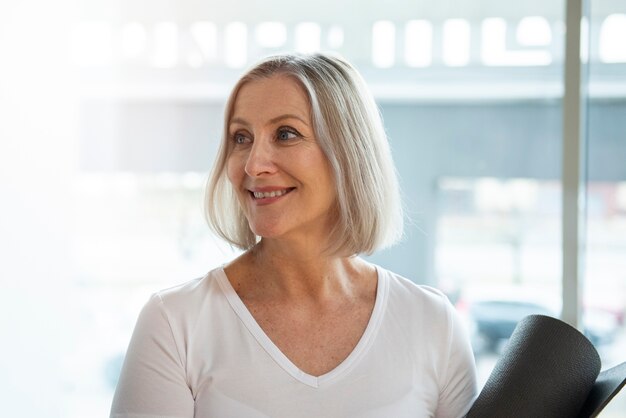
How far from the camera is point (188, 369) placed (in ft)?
4.54

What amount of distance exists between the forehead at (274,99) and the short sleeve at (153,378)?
0.40m

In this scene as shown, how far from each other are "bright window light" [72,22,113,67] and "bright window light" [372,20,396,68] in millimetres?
1005

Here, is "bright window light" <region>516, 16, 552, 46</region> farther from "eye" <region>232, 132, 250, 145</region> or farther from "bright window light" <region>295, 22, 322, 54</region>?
"eye" <region>232, 132, 250, 145</region>

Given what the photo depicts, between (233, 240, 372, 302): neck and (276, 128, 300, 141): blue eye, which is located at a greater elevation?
(276, 128, 300, 141): blue eye

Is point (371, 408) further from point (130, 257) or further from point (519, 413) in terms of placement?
point (130, 257)

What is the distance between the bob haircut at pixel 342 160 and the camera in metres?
1.45

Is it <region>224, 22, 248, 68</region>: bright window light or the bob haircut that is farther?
<region>224, 22, 248, 68</region>: bright window light

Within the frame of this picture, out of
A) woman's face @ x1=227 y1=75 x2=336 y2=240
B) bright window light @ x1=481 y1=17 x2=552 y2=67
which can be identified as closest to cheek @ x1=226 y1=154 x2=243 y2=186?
woman's face @ x1=227 y1=75 x2=336 y2=240

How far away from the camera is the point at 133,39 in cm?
293

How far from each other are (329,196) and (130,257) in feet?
5.64

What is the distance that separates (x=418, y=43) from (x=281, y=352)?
1.62 metres

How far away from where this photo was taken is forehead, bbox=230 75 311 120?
4.66 ft

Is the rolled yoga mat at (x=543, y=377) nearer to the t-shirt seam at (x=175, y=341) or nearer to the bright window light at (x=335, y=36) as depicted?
the t-shirt seam at (x=175, y=341)

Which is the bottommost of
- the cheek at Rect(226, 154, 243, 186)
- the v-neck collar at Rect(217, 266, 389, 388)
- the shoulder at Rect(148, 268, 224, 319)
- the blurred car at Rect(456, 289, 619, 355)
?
the blurred car at Rect(456, 289, 619, 355)
